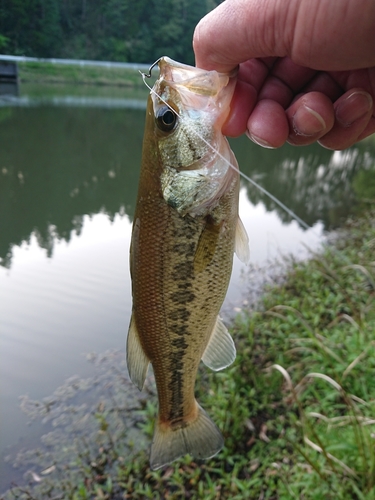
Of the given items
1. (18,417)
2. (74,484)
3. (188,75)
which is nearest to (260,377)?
(74,484)

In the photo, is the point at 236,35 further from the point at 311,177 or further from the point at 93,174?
the point at 311,177

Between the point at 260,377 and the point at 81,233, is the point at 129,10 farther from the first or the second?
the point at 260,377

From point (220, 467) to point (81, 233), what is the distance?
19.6 ft

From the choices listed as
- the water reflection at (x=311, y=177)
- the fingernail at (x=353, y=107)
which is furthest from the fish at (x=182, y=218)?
the water reflection at (x=311, y=177)

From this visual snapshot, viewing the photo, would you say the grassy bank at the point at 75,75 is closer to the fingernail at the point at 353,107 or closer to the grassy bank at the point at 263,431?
the grassy bank at the point at 263,431

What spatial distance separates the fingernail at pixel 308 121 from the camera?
5.76 feet

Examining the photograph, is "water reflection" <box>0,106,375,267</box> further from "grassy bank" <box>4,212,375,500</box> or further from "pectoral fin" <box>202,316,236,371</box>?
"pectoral fin" <box>202,316,236,371</box>

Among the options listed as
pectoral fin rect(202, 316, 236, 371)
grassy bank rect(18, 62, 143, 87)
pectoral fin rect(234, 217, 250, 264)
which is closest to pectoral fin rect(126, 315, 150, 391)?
pectoral fin rect(202, 316, 236, 371)

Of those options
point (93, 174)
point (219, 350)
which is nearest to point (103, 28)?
point (93, 174)

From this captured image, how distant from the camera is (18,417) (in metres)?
3.76

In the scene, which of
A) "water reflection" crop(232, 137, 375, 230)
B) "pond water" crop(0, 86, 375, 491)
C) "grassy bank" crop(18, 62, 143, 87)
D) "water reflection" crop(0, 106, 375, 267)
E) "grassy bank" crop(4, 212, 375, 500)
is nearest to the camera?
"grassy bank" crop(4, 212, 375, 500)

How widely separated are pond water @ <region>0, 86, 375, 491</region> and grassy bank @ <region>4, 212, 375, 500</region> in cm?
60

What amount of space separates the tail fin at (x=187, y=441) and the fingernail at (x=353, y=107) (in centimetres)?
160

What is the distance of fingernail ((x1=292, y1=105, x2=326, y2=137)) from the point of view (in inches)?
69.2
